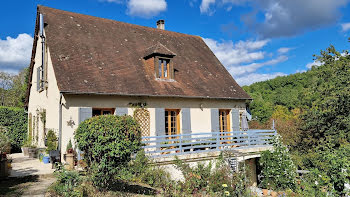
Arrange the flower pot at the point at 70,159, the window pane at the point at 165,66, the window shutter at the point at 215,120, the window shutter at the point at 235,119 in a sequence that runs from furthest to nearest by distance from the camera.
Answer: the window shutter at the point at 235,119, the window shutter at the point at 215,120, the window pane at the point at 165,66, the flower pot at the point at 70,159

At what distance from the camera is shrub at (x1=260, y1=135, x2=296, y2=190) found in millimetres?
11055

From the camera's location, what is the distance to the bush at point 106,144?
6188 millimetres

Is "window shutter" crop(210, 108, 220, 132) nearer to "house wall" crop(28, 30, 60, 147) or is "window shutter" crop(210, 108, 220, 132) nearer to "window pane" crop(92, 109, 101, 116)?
"window pane" crop(92, 109, 101, 116)

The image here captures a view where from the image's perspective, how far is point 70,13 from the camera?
1476 centimetres

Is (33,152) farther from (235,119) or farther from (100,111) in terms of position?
(235,119)

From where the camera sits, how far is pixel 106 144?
6.19 metres

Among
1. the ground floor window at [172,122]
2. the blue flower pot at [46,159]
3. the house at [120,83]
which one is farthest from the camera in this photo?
the ground floor window at [172,122]

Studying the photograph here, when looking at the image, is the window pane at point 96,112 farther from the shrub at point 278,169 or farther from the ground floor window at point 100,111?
the shrub at point 278,169

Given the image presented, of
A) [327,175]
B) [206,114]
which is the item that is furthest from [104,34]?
[327,175]

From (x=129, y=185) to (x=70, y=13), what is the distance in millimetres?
10954

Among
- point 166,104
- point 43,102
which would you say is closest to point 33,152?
point 43,102

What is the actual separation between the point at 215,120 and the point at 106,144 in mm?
8664

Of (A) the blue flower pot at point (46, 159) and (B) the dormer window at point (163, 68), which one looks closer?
(A) the blue flower pot at point (46, 159)

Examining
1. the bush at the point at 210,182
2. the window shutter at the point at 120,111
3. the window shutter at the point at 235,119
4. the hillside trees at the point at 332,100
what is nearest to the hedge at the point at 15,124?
the window shutter at the point at 120,111
